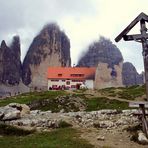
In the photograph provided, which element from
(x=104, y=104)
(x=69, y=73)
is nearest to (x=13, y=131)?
(x=104, y=104)

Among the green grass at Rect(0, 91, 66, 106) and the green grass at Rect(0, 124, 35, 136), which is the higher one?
the green grass at Rect(0, 91, 66, 106)

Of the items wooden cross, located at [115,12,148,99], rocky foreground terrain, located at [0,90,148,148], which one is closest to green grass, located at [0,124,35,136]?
rocky foreground terrain, located at [0,90,148,148]

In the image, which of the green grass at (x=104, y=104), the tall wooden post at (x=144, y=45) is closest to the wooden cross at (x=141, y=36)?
the tall wooden post at (x=144, y=45)

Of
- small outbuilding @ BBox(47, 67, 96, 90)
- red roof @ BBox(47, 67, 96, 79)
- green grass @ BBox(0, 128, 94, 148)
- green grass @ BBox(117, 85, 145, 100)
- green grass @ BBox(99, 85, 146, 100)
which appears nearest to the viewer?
green grass @ BBox(0, 128, 94, 148)

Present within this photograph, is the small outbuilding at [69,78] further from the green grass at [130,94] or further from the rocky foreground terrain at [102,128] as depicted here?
the rocky foreground terrain at [102,128]

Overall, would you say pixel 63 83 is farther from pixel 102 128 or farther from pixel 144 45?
pixel 144 45

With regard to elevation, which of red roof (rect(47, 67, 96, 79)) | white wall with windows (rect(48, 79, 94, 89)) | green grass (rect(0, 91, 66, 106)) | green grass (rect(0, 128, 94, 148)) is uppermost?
red roof (rect(47, 67, 96, 79))

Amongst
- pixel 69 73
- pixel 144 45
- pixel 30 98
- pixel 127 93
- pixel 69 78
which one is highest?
pixel 69 73

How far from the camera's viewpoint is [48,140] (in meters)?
26.3

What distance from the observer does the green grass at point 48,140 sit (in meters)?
24.4

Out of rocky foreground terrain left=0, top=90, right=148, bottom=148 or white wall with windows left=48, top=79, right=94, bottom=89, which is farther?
white wall with windows left=48, top=79, right=94, bottom=89

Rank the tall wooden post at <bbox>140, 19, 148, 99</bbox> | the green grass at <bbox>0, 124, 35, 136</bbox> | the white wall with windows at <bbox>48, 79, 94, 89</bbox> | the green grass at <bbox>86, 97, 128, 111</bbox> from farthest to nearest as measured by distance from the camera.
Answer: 1. the white wall with windows at <bbox>48, 79, 94, 89</bbox>
2. the green grass at <bbox>86, 97, 128, 111</bbox>
3. the green grass at <bbox>0, 124, 35, 136</bbox>
4. the tall wooden post at <bbox>140, 19, 148, 99</bbox>

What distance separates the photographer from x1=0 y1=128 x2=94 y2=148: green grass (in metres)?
24.4

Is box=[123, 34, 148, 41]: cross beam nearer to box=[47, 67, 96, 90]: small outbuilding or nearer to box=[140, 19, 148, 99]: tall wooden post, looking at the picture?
box=[140, 19, 148, 99]: tall wooden post
